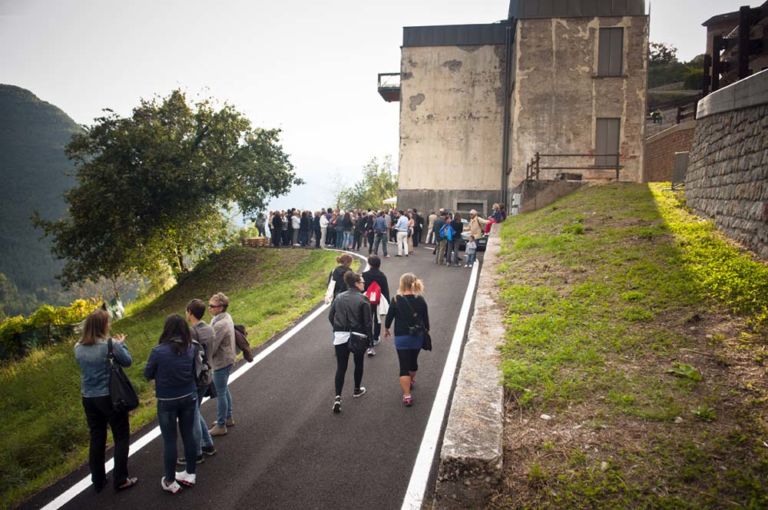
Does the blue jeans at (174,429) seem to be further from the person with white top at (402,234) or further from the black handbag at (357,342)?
the person with white top at (402,234)

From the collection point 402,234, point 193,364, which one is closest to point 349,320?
point 193,364

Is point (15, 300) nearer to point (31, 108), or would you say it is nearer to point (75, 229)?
point (31, 108)

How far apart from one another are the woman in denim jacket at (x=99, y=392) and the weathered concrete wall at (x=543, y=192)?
738 inches

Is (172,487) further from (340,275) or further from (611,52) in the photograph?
(611,52)

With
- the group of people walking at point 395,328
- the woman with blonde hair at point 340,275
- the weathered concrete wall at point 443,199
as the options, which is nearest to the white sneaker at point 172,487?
the group of people walking at point 395,328

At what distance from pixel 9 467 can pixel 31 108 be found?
21801 centimetres

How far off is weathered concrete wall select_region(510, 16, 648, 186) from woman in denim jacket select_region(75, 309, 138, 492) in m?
22.2

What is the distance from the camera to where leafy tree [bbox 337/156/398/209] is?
207 ft

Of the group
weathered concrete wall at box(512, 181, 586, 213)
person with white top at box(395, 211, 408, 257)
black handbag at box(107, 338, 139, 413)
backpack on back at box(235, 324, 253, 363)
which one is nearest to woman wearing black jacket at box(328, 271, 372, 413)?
backpack on back at box(235, 324, 253, 363)

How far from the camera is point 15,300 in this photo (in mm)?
119250

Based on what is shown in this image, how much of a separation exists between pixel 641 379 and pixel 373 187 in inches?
2381

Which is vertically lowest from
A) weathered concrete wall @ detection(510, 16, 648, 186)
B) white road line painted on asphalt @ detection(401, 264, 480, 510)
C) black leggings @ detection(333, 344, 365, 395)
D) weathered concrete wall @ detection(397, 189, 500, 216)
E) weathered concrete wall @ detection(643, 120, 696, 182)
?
white road line painted on asphalt @ detection(401, 264, 480, 510)

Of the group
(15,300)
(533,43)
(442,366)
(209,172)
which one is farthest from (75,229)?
(15,300)

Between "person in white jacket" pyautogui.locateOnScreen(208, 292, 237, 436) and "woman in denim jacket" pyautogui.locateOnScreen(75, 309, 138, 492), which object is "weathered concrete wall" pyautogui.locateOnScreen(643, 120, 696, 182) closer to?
"person in white jacket" pyautogui.locateOnScreen(208, 292, 237, 436)
